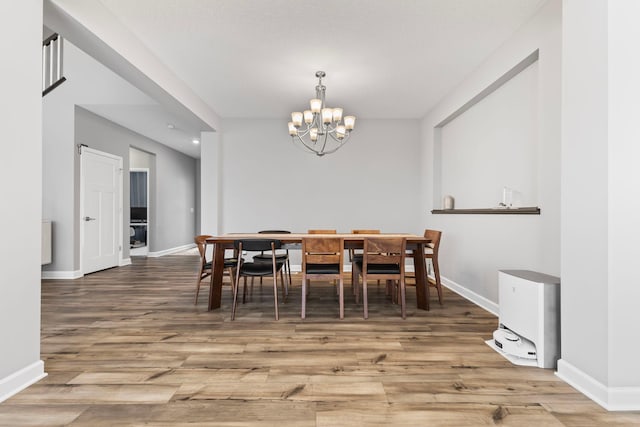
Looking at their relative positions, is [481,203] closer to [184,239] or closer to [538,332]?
[538,332]

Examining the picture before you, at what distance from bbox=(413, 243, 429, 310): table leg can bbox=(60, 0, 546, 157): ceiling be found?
203 cm

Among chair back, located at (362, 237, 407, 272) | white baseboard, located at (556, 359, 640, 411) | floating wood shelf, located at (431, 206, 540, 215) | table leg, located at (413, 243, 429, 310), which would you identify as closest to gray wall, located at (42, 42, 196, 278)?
chair back, located at (362, 237, 407, 272)

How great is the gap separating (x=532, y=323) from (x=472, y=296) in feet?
5.57

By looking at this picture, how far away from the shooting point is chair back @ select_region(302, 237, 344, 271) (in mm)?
3146

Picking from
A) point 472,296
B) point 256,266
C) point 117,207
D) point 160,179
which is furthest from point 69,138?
point 472,296

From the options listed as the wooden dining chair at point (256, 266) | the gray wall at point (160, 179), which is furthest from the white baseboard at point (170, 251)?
the wooden dining chair at point (256, 266)

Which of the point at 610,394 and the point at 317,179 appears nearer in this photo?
the point at 610,394

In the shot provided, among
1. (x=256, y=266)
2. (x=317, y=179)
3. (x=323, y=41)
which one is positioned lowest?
(x=256, y=266)

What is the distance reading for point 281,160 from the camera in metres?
5.74

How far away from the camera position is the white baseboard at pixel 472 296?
3341mm

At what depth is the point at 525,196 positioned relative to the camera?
2.99 meters

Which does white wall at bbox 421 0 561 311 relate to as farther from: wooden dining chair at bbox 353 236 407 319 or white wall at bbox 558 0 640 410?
wooden dining chair at bbox 353 236 407 319

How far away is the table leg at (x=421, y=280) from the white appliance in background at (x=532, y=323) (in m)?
1.04

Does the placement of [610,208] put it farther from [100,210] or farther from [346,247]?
[100,210]
